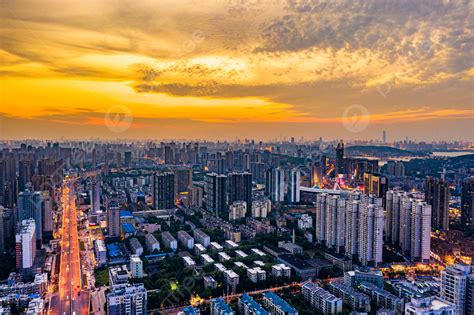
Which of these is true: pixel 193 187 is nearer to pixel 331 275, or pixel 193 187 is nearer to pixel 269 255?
pixel 269 255

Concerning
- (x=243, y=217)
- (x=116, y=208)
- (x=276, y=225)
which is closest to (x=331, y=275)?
(x=276, y=225)

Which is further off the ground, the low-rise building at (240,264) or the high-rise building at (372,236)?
the high-rise building at (372,236)

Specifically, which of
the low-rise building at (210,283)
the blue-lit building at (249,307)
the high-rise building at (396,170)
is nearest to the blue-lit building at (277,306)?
the blue-lit building at (249,307)

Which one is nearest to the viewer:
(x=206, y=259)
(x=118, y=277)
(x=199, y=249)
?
(x=118, y=277)

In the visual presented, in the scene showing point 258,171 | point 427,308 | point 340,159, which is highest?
point 340,159

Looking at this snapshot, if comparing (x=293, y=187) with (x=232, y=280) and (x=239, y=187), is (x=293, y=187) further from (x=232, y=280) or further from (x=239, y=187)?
(x=232, y=280)

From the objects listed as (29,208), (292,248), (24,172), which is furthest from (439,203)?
(24,172)

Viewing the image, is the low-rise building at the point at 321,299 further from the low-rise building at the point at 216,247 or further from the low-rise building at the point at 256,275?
the low-rise building at the point at 216,247

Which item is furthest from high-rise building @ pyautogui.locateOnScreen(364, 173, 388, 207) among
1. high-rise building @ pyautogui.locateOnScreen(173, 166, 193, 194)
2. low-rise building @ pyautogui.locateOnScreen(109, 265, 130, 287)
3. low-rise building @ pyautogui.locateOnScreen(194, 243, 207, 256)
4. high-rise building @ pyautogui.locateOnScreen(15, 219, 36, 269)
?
high-rise building @ pyautogui.locateOnScreen(15, 219, 36, 269)
